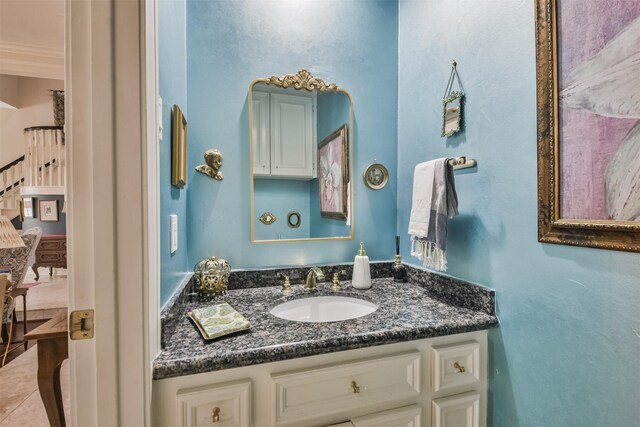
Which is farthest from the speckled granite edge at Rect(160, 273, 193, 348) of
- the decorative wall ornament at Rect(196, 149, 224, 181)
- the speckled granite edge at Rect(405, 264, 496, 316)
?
the speckled granite edge at Rect(405, 264, 496, 316)

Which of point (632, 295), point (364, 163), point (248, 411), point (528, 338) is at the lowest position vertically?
point (248, 411)

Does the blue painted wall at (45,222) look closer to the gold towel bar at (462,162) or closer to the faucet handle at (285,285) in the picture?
the faucet handle at (285,285)

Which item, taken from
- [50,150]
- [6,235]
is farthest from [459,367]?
[50,150]

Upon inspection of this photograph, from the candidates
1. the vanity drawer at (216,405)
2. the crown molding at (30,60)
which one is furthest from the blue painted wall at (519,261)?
the crown molding at (30,60)

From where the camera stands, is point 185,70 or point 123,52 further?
point 185,70

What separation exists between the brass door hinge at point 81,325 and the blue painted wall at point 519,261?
3.85ft

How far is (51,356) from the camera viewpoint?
1234 millimetres

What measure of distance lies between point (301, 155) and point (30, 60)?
322 cm

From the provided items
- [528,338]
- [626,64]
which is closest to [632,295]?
[528,338]

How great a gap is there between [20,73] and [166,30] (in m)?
3.27

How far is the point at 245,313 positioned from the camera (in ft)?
3.53

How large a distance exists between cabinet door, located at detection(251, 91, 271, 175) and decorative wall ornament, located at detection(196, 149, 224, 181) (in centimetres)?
16

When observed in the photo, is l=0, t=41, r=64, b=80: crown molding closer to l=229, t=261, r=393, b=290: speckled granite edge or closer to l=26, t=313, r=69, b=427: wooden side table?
l=26, t=313, r=69, b=427: wooden side table

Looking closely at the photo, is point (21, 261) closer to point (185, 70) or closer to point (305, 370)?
point (185, 70)
